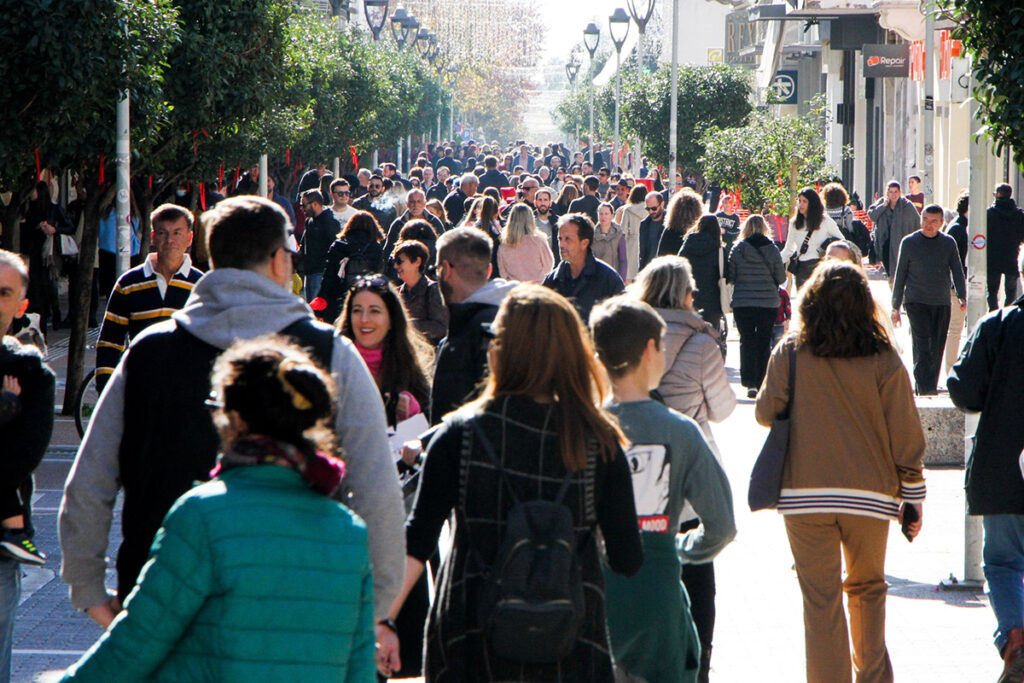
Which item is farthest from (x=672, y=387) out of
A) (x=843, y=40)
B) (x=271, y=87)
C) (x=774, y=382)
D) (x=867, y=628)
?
(x=843, y=40)

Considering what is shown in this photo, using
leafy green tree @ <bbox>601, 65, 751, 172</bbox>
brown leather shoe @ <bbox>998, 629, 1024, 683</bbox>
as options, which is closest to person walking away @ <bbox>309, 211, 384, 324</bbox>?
brown leather shoe @ <bbox>998, 629, 1024, 683</bbox>

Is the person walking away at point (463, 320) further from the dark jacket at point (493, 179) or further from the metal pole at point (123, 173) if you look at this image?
the dark jacket at point (493, 179)

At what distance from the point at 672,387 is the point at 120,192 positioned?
286 inches

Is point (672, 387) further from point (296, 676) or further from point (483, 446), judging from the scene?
point (296, 676)

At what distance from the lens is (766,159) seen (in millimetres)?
26422

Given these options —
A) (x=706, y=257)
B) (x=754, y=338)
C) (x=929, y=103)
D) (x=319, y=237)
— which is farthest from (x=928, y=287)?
(x=929, y=103)

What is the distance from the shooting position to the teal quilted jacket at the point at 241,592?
9.36ft

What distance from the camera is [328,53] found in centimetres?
3061

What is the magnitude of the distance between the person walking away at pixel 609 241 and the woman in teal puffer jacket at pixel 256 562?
14254mm

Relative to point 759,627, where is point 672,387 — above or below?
above

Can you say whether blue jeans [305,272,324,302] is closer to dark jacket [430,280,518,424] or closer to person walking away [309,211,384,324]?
person walking away [309,211,384,324]

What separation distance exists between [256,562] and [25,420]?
209 centimetres

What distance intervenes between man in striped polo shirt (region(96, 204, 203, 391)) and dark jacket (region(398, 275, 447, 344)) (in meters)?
1.09

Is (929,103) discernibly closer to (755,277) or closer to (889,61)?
(889,61)
